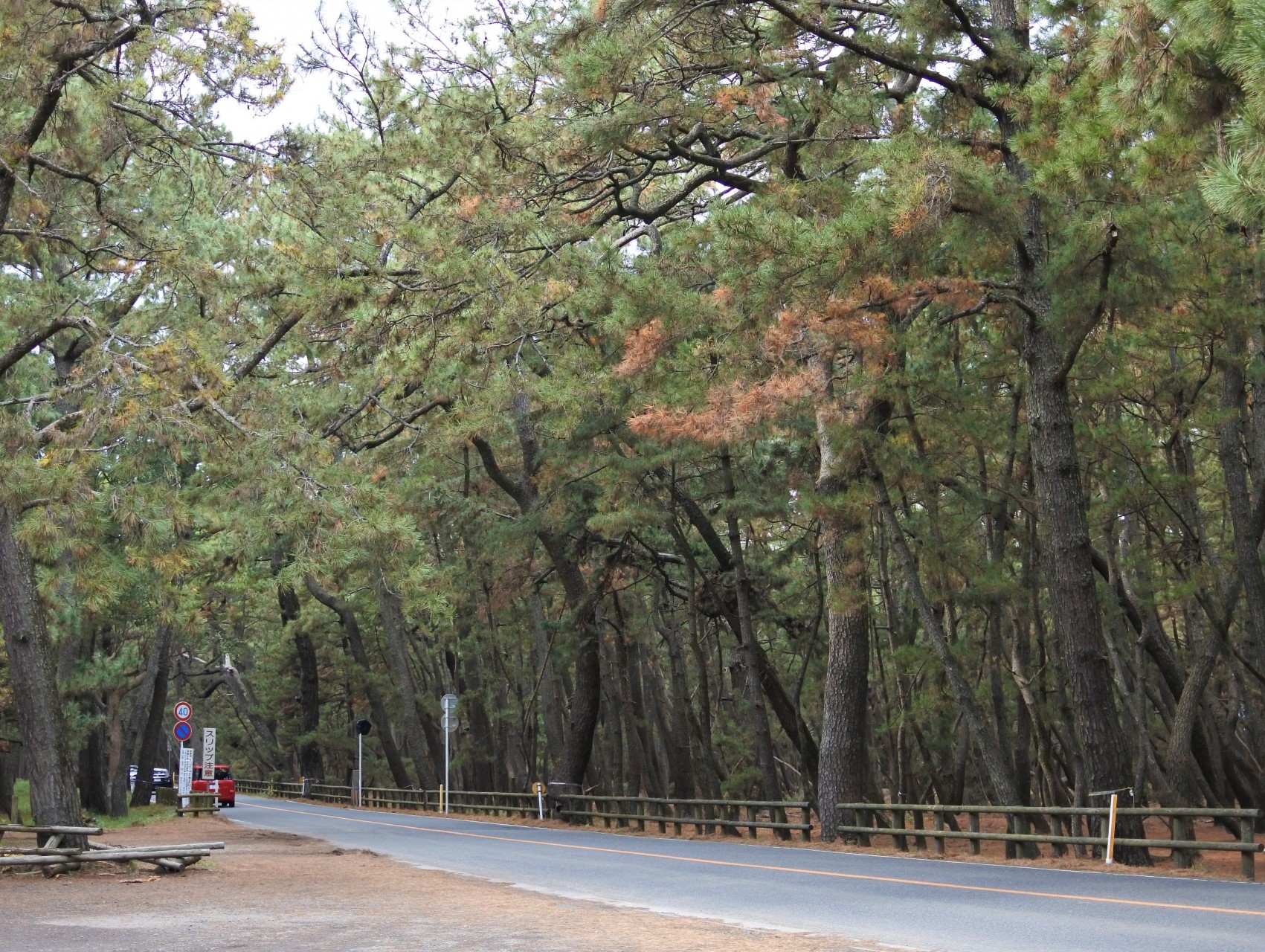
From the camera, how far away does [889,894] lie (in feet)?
37.7

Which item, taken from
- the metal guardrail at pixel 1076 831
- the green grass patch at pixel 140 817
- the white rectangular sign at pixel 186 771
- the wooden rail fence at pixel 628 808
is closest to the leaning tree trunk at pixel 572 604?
the wooden rail fence at pixel 628 808

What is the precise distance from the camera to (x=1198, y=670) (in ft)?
54.1

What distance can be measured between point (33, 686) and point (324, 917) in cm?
655

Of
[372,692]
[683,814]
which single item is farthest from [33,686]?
[372,692]

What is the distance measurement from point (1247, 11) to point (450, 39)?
14445 millimetres

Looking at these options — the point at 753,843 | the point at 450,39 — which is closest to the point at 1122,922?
the point at 753,843

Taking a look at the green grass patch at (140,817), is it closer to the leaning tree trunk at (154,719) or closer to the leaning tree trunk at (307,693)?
the leaning tree trunk at (154,719)

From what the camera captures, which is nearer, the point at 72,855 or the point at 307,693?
the point at 72,855

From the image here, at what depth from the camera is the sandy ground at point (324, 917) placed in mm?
8555

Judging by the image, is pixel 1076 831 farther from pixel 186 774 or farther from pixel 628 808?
pixel 186 774

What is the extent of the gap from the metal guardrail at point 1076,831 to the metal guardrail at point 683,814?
1651 millimetres

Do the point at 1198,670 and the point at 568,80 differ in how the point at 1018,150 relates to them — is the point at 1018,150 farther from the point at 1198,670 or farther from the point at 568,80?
the point at 1198,670

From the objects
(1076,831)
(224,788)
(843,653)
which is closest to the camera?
(1076,831)

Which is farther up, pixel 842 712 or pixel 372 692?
pixel 372 692
